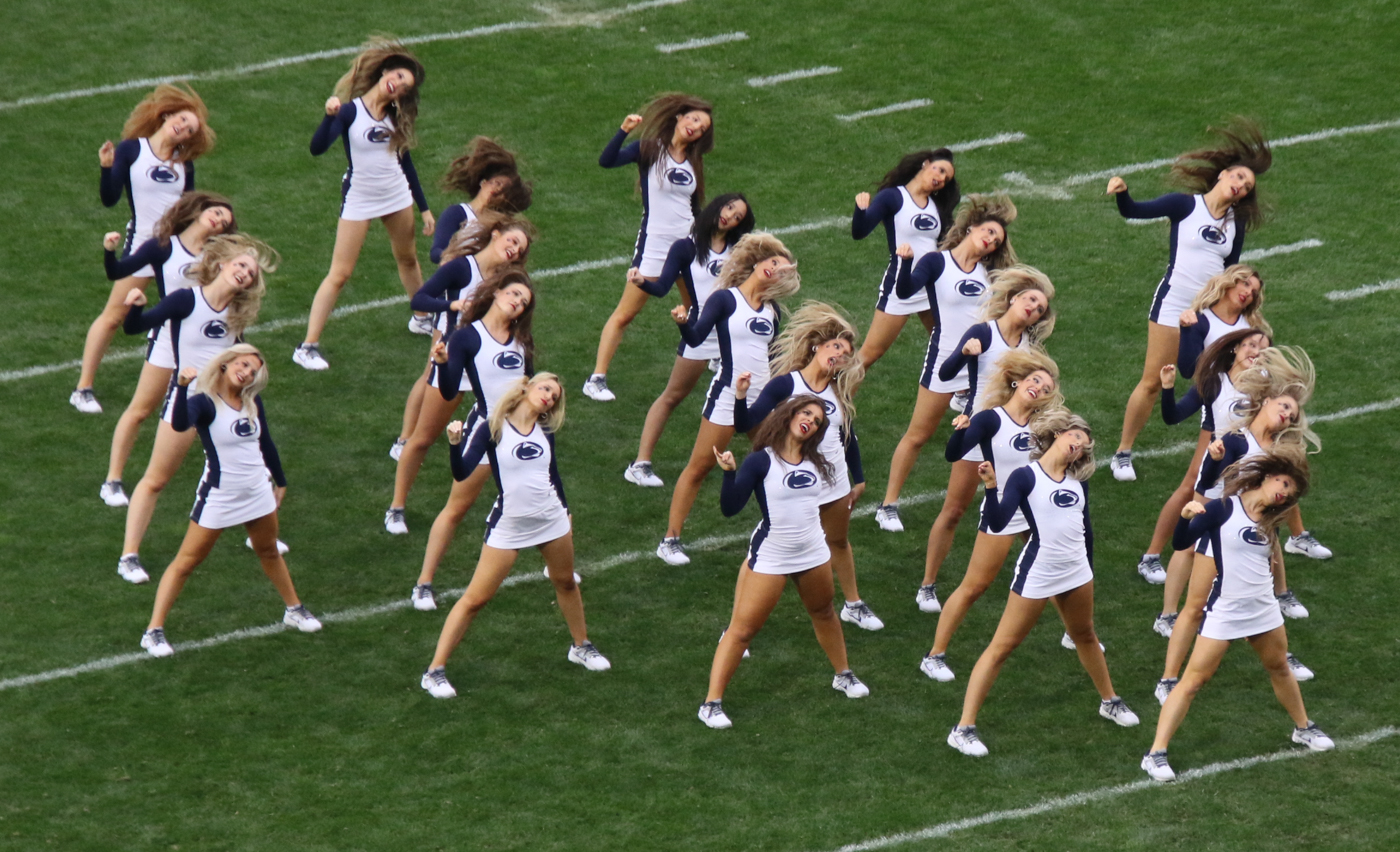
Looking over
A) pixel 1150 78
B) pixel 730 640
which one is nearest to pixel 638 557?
pixel 730 640

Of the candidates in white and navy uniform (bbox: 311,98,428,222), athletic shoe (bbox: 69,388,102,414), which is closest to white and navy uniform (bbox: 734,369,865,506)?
white and navy uniform (bbox: 311,98,428,222)

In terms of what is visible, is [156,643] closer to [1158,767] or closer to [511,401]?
[511,401]

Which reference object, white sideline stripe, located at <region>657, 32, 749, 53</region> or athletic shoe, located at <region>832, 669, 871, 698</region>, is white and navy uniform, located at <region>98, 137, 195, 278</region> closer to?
athletic shoe, located at <region>832, 669, 871, 698</region>

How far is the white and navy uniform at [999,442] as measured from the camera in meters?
8.93

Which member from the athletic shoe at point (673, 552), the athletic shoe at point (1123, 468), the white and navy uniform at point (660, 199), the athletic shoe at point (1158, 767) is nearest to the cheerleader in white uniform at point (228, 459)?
the athletic shoe at point (673, 552)

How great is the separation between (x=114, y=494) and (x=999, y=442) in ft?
15.8

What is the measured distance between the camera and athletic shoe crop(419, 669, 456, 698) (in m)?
8.99

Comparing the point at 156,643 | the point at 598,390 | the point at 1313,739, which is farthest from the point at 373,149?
the point at 1313,739

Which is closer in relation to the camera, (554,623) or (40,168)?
(554,623)

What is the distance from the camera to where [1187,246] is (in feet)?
35.4

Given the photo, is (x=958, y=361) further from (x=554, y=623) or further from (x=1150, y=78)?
(x=1150, y=78)

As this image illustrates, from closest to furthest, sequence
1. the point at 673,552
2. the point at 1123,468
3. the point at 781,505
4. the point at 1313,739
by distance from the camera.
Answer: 1. the point at 781,505
2. the point at 1313,739
3. the point at 673,552
4. the point at 1123,468

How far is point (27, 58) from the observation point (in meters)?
15.9

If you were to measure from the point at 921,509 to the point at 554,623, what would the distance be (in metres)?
2.34
